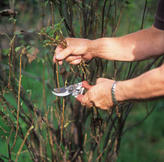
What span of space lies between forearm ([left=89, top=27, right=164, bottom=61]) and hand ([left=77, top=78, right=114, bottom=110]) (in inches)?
14.5

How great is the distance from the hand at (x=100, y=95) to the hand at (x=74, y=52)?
13.4 inches

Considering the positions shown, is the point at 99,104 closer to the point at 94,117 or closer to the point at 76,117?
the point at 94,117

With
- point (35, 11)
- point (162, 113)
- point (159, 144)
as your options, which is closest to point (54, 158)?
point (159, 144)

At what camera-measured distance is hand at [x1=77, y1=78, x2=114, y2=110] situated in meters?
1.70

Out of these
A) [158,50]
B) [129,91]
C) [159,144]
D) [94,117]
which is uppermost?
[158,50]

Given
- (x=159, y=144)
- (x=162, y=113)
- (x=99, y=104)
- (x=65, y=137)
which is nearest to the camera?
(x=99, y=104)

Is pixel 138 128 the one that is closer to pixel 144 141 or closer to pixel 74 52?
pixel 144 141

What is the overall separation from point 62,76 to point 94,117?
525 mm

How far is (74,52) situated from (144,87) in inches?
28.7

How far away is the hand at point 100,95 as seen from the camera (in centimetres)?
170

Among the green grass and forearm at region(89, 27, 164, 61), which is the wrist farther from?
the green grass

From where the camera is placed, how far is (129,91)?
5.23ft

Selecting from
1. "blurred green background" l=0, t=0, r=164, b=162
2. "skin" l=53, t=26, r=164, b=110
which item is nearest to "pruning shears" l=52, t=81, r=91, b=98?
"skin" l=53, t=26, r=164, b=110

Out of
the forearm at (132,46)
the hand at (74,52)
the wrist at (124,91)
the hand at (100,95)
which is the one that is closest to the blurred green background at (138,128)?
the forearm at (132,46)
